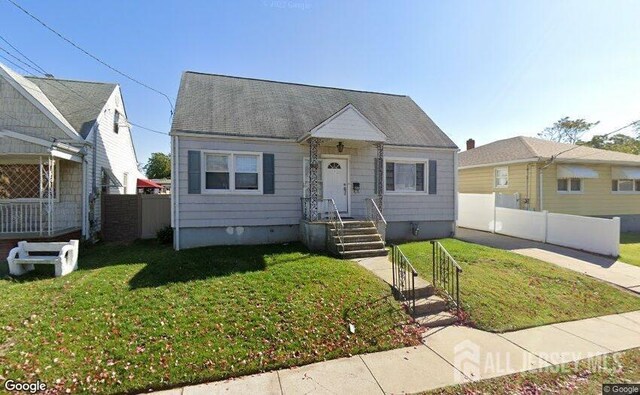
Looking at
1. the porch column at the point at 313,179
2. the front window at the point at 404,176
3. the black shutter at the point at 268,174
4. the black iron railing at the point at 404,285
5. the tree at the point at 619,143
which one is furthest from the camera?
the tree at the point at 619,143

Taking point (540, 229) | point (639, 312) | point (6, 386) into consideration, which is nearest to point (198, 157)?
point (6, 386)

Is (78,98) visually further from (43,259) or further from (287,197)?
(287,197)

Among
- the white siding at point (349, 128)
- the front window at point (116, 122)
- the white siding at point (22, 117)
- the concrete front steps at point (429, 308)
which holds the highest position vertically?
the front window at point (116, 122)

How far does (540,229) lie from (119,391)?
13.8m

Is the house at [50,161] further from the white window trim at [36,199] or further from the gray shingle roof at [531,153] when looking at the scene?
the gray shingle roof at [531,153]

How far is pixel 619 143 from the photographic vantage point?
3831 cm

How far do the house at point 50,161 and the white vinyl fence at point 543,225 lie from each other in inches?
641

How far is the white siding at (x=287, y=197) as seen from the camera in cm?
920

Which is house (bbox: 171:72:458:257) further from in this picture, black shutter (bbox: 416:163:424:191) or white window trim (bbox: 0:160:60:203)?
white window trim (bbox: 0:160:60:203)

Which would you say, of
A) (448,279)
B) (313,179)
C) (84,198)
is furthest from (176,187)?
(448,279)

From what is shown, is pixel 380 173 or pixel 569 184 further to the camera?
pixel 569 184

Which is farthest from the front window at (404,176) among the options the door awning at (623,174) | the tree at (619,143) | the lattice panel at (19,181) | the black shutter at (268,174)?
the tree at (619,143)

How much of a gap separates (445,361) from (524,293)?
11.1 feet

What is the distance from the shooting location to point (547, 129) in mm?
41531
